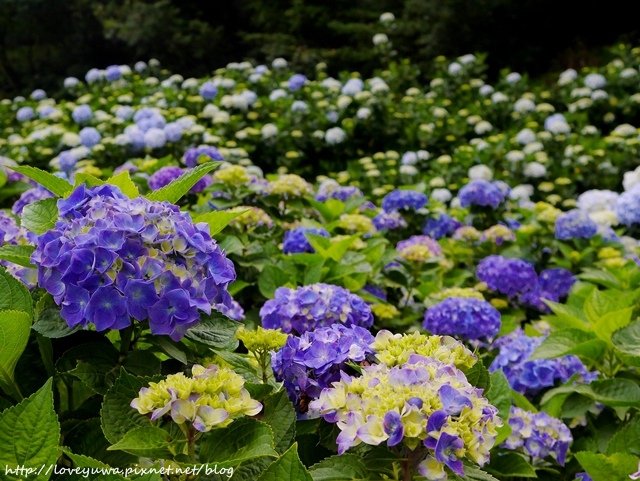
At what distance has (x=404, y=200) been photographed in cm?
324

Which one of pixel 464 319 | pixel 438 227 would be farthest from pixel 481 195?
pixel 464 319

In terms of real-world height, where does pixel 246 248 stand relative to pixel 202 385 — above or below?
below

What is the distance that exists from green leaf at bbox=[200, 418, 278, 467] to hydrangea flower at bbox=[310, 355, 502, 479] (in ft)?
0.29

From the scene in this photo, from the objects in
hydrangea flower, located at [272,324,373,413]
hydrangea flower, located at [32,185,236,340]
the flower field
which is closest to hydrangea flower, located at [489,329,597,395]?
the flower field

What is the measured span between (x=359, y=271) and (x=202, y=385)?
129 cm

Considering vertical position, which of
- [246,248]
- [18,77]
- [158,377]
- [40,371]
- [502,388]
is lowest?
[18,77]

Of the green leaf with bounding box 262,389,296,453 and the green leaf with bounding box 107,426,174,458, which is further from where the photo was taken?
the green leaf with bounding box 262,389,296,453

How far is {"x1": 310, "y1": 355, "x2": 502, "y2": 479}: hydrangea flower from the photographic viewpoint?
0.80 meters

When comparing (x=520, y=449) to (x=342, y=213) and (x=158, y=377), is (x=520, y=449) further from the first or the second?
(x=342, y=213)

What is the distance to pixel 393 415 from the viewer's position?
31.8 inches

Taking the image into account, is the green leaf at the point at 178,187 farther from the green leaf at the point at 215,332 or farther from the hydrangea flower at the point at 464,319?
the hydrangea flower at the point at 464,319

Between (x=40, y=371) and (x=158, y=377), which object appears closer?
(x=158, y=377)

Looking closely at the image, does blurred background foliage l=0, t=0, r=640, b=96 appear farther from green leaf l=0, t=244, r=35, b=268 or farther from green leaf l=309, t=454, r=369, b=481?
green leaf l=309, t=454, r=369, b=481

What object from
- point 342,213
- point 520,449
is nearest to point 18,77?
point 342,213
